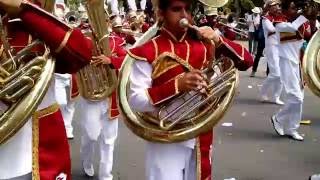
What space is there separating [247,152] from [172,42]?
401 centimetres

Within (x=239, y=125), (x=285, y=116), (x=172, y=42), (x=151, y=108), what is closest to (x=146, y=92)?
(x=151, y=108)

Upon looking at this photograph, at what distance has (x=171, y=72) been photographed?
136 inches

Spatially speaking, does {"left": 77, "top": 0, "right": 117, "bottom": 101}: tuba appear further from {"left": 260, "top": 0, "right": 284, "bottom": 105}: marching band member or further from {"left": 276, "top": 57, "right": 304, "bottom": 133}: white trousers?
{"left": 260, "top": 0, "right": 284, "bottom": 105}: marching band member

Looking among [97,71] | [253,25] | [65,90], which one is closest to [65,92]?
[65,90]

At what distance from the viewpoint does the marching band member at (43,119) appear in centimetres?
263

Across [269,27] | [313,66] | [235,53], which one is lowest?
[269,27]

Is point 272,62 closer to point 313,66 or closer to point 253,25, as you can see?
point 313,66

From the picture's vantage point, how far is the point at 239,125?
9.02m

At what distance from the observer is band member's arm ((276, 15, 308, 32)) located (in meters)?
7.55

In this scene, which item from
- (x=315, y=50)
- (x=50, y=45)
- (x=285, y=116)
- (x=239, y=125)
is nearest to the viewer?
(x=50, y=45)

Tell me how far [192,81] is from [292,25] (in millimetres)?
4861

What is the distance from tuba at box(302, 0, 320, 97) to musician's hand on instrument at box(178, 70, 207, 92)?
63.7 inches

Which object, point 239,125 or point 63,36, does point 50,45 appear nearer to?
point 63,36

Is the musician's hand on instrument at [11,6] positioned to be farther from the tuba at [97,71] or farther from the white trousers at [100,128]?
the white trousers at [100,128]
